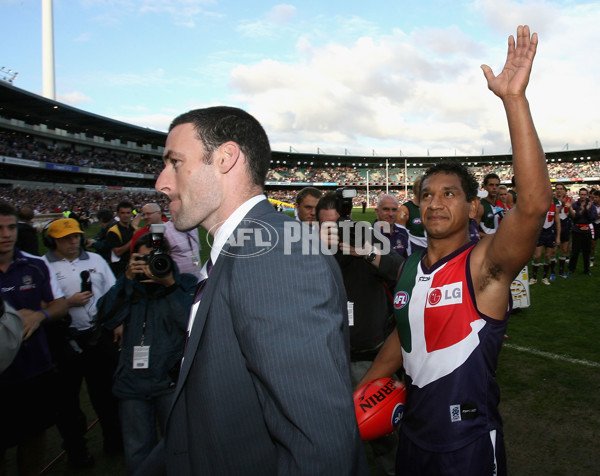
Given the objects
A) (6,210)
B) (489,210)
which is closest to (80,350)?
(6,210)

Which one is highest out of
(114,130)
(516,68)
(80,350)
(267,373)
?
(114,130)

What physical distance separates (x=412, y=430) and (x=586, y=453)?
2.34m

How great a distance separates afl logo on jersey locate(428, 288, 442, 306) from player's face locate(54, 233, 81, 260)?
3.49 m

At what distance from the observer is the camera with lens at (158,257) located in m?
2.64

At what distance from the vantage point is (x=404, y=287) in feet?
7.20

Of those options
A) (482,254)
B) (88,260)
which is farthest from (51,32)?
(482,254)

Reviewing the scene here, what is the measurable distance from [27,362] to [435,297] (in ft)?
9.44

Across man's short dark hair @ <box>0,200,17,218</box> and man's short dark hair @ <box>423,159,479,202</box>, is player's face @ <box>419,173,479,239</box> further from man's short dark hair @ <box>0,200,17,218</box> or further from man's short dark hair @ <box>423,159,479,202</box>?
man's short dark hair @ <box>0,200,17,218</box>

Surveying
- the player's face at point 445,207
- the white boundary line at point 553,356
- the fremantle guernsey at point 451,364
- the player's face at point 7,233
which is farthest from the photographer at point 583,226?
the player's face at point 7,233

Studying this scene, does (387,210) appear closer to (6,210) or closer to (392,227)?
(392,227)

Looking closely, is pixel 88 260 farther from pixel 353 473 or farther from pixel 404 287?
pixel 353 473

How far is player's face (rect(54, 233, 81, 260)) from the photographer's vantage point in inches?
150

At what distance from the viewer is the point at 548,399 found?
402cm

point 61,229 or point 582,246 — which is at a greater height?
point 61,229
